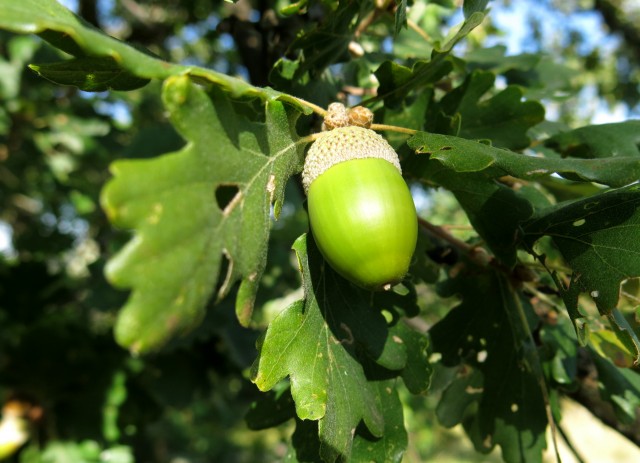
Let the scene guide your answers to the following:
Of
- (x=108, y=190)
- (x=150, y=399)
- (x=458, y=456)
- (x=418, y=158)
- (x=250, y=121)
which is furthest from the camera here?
(x=458, y=456)

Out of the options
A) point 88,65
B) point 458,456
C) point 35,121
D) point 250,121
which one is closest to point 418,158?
point 250,121

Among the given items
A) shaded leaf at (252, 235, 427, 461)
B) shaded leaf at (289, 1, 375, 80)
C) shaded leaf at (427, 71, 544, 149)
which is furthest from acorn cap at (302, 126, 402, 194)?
shaded leaf at (427, 71, 544, 149)

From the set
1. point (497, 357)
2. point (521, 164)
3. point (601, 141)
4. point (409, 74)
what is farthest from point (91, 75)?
point (601, 141)

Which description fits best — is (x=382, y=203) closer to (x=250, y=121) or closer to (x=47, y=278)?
(x=250, y=121)

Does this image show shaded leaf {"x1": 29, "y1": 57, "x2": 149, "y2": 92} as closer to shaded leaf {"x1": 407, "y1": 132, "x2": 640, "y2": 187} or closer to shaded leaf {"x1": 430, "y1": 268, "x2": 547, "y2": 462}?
shaded leaf {"x1": 407, "y1": 132, "x2": 640, "y2": 187}

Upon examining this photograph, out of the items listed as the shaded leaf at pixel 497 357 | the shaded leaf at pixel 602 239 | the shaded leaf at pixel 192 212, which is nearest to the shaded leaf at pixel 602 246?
the shaded leaf at pixel 602 239

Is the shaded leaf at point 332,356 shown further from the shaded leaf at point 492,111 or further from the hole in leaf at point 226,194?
the shaded leaf at point 492,111
